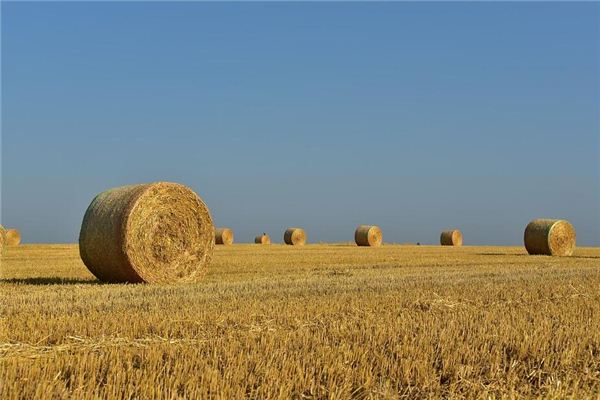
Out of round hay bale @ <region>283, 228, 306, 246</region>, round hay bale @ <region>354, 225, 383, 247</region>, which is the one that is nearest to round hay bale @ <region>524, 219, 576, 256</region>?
round hay bale @ <region>354, 225, 383, 247</region>

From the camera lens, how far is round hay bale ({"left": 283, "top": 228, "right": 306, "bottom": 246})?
3816 cm

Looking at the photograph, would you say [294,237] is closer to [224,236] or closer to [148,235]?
[224,236]

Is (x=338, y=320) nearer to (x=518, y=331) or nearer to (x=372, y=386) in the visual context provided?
(x=518, y=331)

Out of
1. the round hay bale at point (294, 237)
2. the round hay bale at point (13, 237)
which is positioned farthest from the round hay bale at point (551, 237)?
the round hay bale at point (13, 237)

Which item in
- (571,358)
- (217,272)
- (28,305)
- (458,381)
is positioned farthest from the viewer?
(217,272)

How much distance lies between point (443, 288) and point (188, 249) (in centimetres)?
509

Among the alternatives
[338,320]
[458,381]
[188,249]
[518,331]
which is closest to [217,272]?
[188,249]

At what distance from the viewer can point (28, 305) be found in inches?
298

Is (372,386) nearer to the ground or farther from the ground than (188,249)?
nearer to the ground

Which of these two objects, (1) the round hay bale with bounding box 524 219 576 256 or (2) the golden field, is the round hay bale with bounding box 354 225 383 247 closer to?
(1) the round hay bale with bounding box 524 219 576 256

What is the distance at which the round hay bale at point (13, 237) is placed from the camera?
3188 cm

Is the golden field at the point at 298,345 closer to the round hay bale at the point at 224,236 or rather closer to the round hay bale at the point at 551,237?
the round hay bale at the point at 551,237

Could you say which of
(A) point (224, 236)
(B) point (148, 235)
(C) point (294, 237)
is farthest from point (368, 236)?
(B) point (148, 235)

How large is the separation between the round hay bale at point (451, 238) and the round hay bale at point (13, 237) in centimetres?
2313
